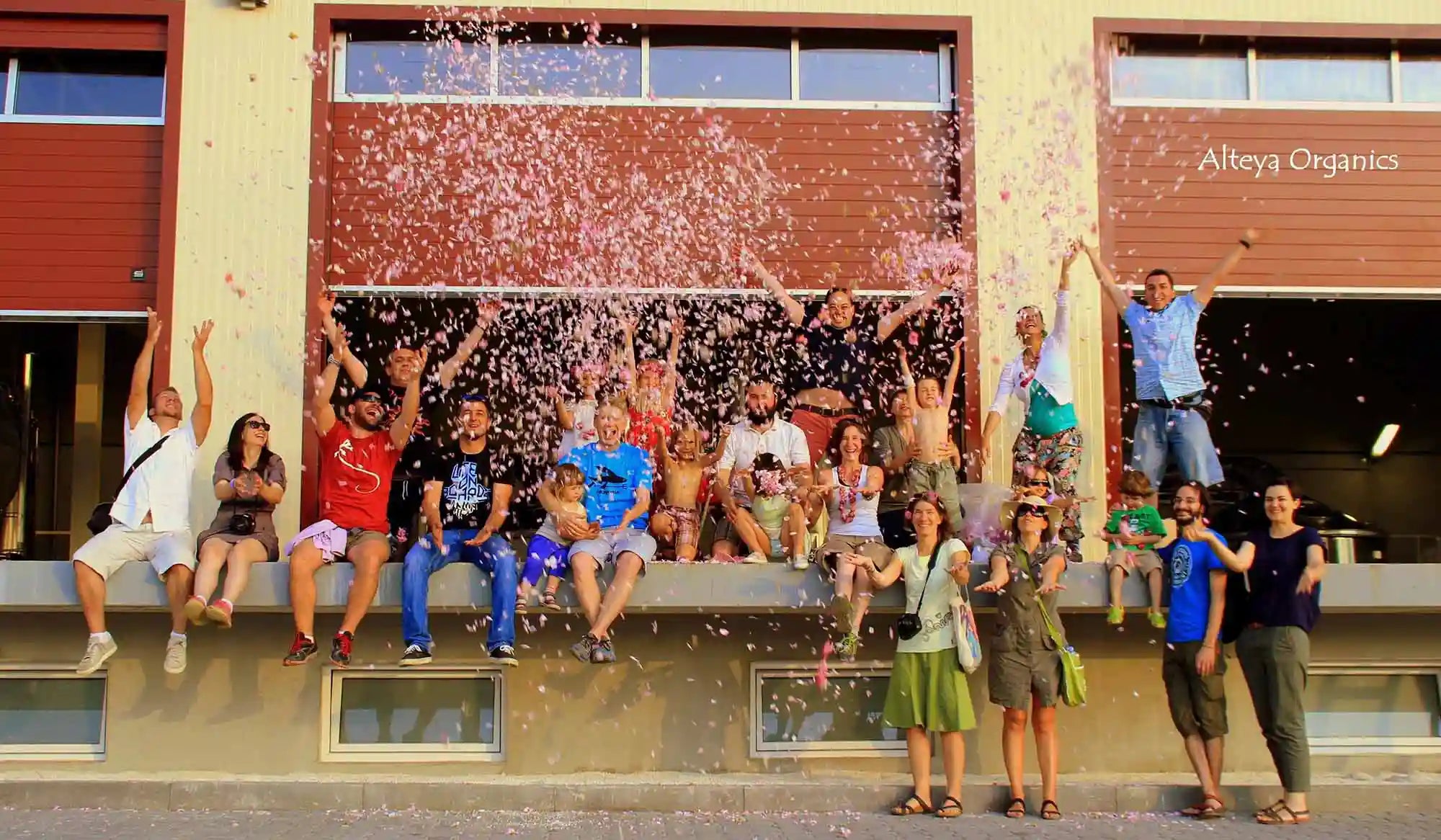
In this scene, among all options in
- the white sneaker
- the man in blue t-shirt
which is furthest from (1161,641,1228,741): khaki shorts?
the white sneaker

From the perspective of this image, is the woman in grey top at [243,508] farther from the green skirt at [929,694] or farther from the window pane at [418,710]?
the green skirt at [929,694]

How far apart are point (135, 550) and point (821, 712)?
14.7ft

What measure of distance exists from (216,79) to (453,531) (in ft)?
13.0

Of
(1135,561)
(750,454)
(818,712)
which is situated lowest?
(818,712)

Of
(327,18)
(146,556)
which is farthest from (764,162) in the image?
(146,556)

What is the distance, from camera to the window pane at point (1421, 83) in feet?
34.4

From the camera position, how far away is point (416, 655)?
8328 millimetres

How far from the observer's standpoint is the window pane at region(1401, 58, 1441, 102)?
34.4ft

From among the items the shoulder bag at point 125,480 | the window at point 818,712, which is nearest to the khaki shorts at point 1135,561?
the window at point 818,712

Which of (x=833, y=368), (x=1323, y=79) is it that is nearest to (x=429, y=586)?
(x=833, y=368)

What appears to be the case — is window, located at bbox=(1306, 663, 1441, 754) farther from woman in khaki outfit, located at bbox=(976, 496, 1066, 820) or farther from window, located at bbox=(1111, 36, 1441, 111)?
window, located at bbox=(1111, 36, 1441, 111)

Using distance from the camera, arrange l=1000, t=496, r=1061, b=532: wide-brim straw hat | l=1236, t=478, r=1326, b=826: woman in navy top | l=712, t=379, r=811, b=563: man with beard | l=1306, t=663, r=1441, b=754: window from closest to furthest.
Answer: l=1236, t=478, r=1326, b=826: woman in navy top
l=1000, t=496, r=1061, b=532: wide-brim straw hat
l=712, t=379, r=811, b=563: man with beard
l=1306, t=663, r=1441, b=754: window

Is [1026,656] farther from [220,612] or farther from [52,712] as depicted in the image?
[52,712]

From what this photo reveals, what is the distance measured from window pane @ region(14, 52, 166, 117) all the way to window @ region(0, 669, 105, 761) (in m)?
4.03
